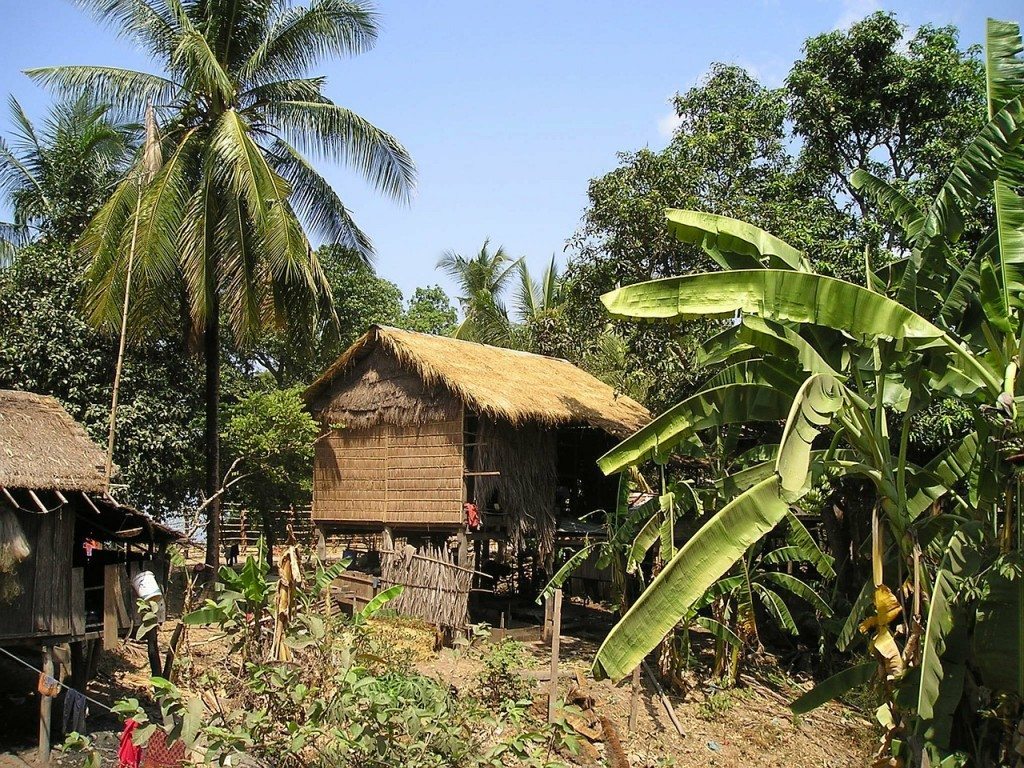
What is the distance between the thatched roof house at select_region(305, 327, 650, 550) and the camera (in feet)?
44.8

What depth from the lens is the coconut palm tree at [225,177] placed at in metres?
12.3

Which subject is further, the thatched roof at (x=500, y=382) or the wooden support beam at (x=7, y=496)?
the thatched roof at (x=500, y=382)

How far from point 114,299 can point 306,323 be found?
2.81 meters

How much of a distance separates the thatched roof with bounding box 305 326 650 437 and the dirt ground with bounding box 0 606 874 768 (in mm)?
3597

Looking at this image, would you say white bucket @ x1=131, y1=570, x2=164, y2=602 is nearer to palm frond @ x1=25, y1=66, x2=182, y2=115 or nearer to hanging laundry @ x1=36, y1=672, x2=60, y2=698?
hanging laundry @ x1=36, y1=672, x2=60, y2=698

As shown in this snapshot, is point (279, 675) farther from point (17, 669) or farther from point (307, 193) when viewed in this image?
point (307, 193)

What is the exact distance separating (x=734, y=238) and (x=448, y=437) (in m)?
8.13

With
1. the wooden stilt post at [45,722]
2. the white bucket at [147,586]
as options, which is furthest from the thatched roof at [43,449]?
the wooden stilt post at [45,722]

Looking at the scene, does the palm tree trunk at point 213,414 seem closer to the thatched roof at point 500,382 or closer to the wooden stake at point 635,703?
the thatched roof at point 500,382

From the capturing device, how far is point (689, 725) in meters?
9.76

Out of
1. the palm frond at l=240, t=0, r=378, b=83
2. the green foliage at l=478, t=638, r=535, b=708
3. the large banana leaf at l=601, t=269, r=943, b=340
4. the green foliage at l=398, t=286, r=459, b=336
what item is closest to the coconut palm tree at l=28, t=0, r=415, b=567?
the palm frond at l=240, t=0, r=378, b=83

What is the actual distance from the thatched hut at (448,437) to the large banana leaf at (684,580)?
8518 mm

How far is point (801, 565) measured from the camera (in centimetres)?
1612

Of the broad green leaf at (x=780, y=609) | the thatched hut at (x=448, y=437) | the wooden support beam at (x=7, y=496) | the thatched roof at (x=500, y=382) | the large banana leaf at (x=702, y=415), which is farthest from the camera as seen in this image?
the thatched hut at (x=448, y=437)
